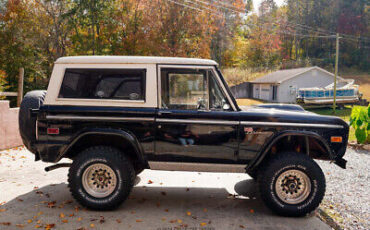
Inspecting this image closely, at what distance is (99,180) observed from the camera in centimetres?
462

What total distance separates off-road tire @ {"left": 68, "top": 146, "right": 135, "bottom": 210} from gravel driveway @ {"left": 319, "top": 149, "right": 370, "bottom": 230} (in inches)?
129

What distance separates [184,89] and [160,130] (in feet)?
2.59

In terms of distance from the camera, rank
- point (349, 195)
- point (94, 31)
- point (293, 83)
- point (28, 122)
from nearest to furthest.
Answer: point (28, 122) < point (349, 195) < point (293, 83) < point (94, 31)

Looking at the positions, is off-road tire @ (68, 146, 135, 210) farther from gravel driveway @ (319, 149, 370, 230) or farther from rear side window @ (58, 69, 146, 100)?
gravel driveway @ (319, 149, 370, 230)

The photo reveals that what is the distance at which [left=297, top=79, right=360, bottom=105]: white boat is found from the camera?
95.0ft

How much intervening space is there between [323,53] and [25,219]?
74914 millimetres

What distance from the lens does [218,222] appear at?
4277mm

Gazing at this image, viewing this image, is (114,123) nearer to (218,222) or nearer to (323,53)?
(218,222)

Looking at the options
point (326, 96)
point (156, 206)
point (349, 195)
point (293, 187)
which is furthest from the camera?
point (326, 96)

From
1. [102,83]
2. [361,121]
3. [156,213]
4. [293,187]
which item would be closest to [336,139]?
[293,187]

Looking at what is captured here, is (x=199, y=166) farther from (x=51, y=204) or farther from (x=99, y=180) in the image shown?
(x=51, y=204)

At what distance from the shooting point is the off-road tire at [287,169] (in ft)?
14.5

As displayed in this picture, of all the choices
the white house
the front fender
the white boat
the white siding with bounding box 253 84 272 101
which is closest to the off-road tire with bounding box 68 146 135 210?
the front fender

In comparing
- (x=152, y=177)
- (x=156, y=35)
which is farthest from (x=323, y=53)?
(x=152, y=177)
